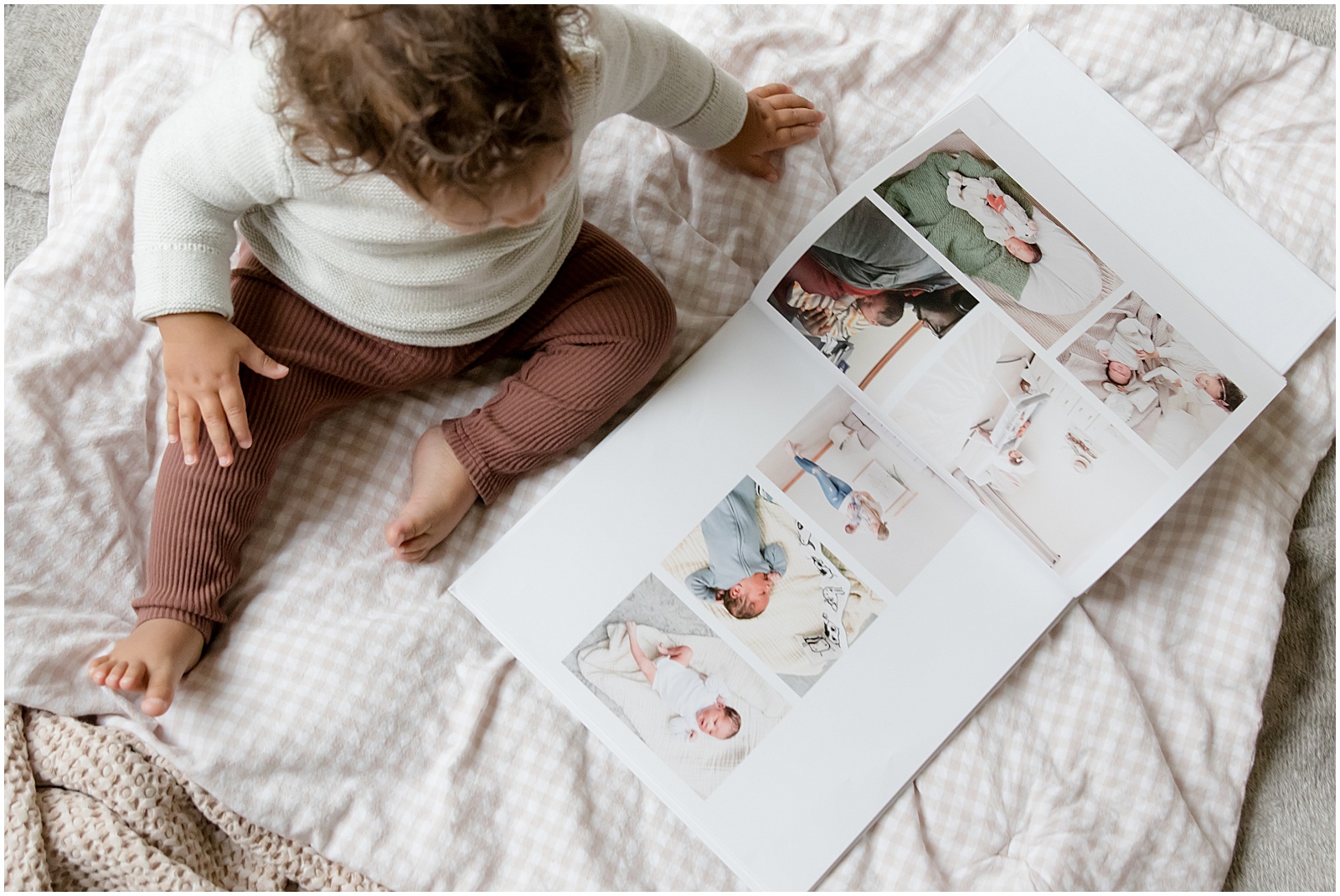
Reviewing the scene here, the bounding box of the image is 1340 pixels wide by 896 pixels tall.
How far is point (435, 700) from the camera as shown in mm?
719

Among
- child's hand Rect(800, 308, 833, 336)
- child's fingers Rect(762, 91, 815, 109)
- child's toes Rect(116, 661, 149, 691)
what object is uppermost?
child's fingers Rect(762, 91, 815, 109)

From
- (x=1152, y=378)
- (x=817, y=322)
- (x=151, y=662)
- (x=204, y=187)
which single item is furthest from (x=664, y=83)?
(x=151, y=662)

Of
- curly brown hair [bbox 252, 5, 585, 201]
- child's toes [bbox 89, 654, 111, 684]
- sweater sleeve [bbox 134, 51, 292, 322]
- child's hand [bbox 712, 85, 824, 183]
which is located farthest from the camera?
child's hand [bbox 712, 85, 824, 183]

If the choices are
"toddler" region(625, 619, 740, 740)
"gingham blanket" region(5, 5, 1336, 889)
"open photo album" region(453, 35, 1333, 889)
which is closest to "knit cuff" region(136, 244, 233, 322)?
"gingham blanket" region(5, 5, 1336, 889)

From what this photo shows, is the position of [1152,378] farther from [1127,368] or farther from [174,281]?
[174,281]

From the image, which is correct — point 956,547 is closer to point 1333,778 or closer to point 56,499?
point 1333,778

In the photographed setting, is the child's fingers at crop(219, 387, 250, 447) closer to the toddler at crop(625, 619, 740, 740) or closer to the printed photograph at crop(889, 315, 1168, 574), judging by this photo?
the toddler at crop(625, 619, 740, 740)

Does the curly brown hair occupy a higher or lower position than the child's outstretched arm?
higher

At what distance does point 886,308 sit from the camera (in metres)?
0.73

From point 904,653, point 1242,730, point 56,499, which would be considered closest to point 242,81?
point 56,499

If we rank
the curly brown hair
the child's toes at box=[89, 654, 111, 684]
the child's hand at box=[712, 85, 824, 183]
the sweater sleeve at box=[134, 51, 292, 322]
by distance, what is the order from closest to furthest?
the curly brown hair < the sweater sleeve at box=[134, 51, 292, 322] < the child's toes at box=[89, 654, 111, 684] < the child's hand at box=[712, 85, 824, 183]

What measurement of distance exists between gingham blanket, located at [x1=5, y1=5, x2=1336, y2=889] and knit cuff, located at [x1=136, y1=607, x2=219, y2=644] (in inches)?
1.0

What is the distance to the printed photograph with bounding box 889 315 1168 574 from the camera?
699 mm

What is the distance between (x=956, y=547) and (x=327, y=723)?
0.49 metres
